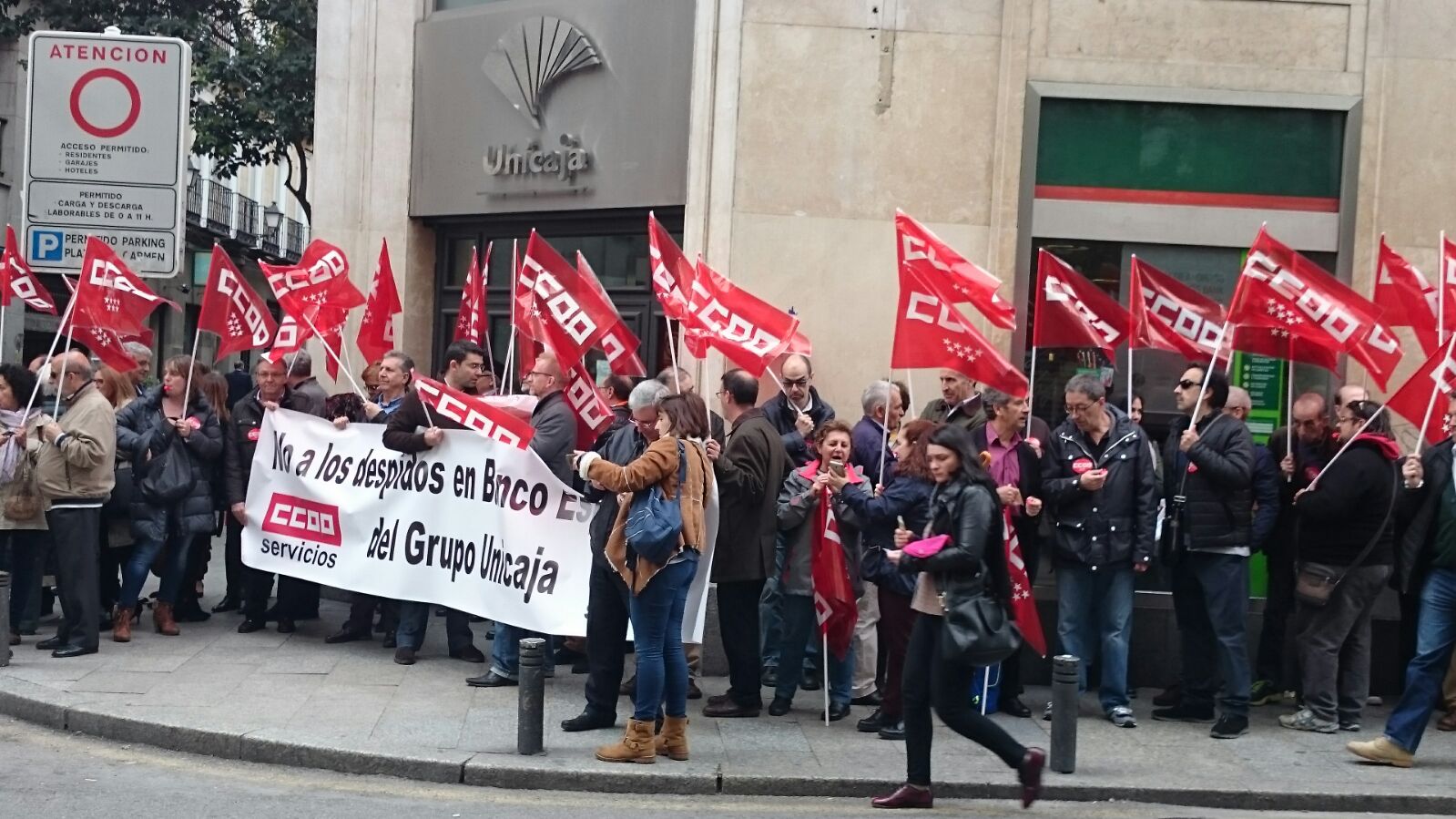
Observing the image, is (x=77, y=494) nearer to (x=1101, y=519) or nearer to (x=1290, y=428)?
(x=1101, y=519)

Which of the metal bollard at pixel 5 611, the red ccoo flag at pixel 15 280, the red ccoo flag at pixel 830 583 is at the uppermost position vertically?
the red ccoo flag at pixel 15 280

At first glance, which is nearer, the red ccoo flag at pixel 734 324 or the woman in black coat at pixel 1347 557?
the woman in black coat at pixel 1347 557

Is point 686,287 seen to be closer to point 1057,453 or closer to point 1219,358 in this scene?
point 1057,453

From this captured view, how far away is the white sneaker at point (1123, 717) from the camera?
9508 millimetres

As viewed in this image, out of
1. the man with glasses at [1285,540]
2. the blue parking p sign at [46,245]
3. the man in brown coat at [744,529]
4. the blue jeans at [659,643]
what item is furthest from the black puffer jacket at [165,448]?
the man with glasses at [1285,540]

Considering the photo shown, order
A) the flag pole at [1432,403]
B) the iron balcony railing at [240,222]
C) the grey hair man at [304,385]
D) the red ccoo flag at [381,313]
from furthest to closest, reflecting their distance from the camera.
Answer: the iron balcony railing at [240,222] < the red ccoo flag at [381,313] < the grey hair man at [304,385] < the flag pole at [1432,403]

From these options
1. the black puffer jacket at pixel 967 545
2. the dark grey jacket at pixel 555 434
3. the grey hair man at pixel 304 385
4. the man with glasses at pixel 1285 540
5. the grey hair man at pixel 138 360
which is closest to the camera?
the black puffer jacket at pixel 967 545

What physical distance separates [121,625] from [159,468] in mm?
1063

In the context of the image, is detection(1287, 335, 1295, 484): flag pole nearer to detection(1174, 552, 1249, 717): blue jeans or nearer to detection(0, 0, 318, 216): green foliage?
detection(1174, 552, 1249, 717): blue jeans

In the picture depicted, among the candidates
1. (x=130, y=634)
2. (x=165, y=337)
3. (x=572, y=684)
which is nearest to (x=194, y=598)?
(x=130, y=634)

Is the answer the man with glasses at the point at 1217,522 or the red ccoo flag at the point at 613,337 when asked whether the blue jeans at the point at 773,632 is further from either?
the man with glasses at the point at 1217,522

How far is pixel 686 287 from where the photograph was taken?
10461 mm

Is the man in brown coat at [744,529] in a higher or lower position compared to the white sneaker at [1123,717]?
higher

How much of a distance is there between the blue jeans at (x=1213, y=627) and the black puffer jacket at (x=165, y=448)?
6.45 m
